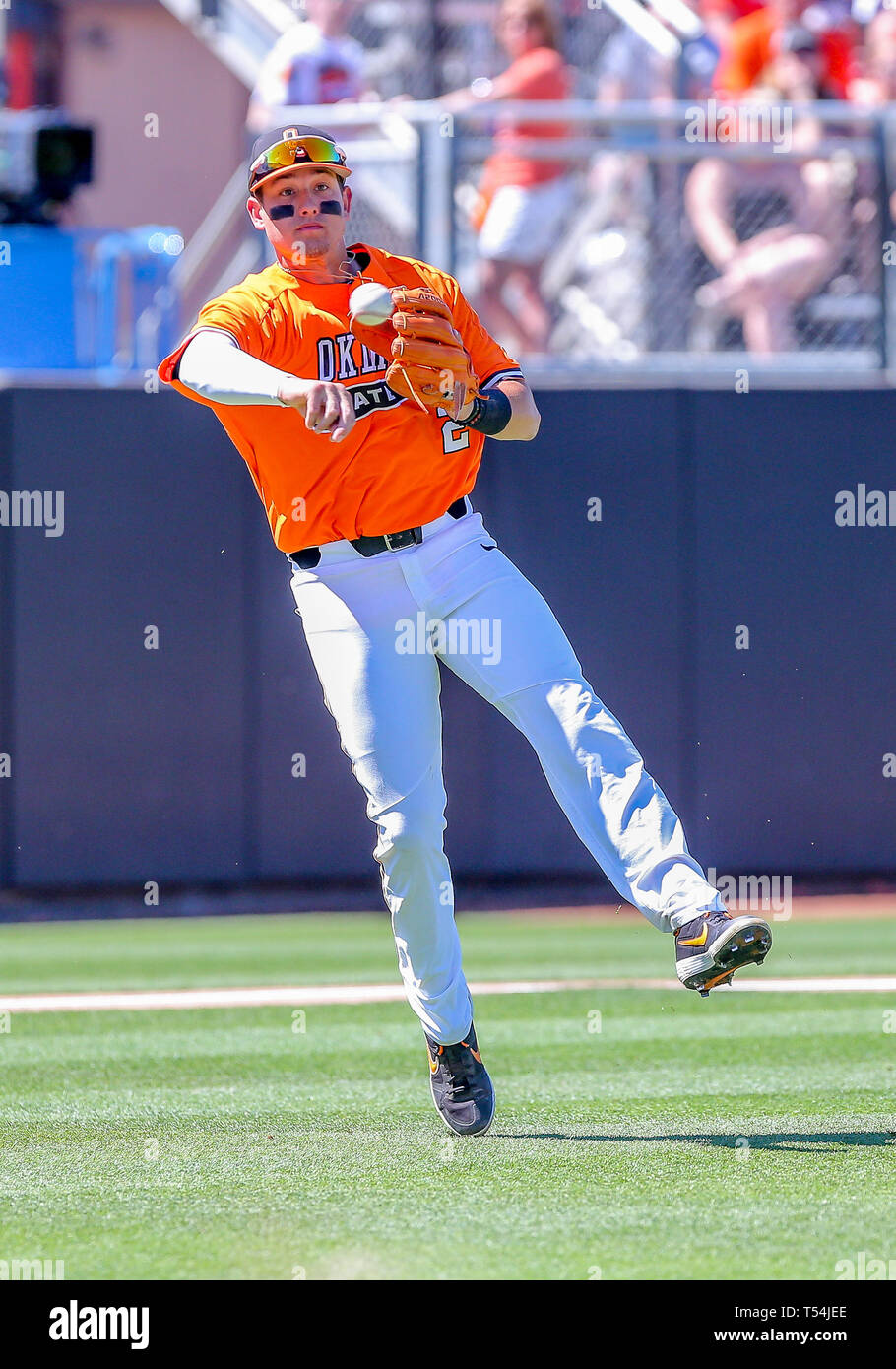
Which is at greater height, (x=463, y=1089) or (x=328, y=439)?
(x=328, y=439)

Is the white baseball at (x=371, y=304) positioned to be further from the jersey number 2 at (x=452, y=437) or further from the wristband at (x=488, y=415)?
the jersey number 2 at (x=452, y=437)

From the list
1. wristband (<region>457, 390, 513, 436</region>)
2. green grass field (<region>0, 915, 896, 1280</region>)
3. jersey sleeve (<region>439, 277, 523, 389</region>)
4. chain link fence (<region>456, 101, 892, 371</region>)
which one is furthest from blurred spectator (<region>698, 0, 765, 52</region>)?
wristband (<region>457, 390, 513, 436</region>)

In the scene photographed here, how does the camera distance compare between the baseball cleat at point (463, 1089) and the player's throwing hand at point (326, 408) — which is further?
the baseball cleat at point (463, 1089)

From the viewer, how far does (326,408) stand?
4496 millimetres

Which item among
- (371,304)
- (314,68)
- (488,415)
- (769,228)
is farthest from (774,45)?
(371,304)

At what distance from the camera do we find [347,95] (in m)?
11.7

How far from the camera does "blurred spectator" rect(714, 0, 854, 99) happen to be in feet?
37.3

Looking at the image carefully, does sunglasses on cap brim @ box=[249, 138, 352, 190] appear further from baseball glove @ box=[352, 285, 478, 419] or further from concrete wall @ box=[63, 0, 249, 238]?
concrete wall @ box=[63, 0, 249, 238]

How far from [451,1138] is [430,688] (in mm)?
1108

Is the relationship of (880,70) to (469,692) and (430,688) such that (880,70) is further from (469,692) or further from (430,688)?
(430,688)

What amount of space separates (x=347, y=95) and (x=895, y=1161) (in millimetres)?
8421

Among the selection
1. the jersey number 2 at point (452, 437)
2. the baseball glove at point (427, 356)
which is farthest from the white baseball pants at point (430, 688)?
the baseball glove at point (427, 356)

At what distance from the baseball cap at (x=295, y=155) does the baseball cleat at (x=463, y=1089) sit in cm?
218

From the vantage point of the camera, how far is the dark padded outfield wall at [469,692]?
433 inches
